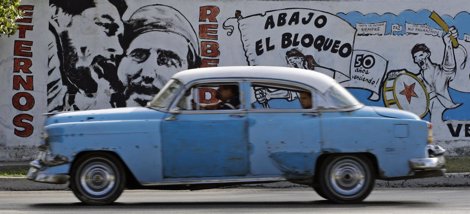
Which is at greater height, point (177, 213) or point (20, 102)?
point (20, 102)

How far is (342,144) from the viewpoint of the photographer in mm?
11164

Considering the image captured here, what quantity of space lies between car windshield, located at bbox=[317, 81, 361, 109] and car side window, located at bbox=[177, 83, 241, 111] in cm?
93

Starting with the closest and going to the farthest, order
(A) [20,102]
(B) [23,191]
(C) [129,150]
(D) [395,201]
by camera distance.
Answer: (C) [129,150], (D) [395,201], (B) [23,191], (A) [20,102]

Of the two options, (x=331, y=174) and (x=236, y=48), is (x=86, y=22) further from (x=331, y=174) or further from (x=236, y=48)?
(x=331, y=174)

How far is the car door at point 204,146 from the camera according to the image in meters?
11.1

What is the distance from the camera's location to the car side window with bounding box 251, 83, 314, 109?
11.4 metres

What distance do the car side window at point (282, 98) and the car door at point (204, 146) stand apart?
0.38 metres

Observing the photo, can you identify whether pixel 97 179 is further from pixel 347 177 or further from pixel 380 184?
pixel 380 184

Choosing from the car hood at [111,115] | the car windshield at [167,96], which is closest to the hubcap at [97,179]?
the car hood at [111,115]

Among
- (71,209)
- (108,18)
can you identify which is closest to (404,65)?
(108,18)

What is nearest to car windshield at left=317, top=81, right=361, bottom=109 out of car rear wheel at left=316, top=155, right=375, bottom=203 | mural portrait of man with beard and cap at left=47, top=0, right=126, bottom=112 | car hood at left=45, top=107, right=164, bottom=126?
car rear wheel at left=316, top=155, right=375, bottom=203

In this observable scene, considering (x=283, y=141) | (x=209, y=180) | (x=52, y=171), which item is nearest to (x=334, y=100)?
(x=283, y=141)

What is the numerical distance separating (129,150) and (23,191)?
441 centimetres

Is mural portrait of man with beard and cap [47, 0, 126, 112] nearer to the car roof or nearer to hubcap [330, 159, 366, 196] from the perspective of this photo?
the car roof
